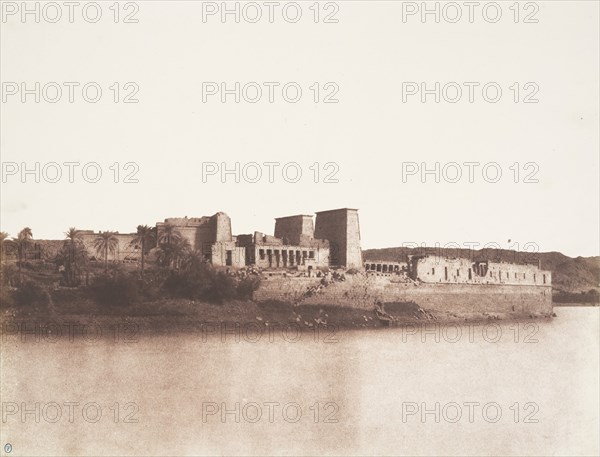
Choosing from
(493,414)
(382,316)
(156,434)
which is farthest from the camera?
(382,316)

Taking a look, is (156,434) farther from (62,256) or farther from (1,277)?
(62,256)

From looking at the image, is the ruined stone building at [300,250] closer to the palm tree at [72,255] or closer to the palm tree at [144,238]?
the palm tree at [144,238]

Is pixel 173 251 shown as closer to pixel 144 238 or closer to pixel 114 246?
pixel 144 238

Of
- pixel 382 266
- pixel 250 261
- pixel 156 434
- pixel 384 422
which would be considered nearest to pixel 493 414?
pixel 384 422

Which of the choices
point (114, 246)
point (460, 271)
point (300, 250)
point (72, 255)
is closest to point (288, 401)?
point (72, 255)

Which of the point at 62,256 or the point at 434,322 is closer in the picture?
the point at 62,256

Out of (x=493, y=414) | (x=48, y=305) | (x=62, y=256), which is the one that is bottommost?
(x=493, y=414)

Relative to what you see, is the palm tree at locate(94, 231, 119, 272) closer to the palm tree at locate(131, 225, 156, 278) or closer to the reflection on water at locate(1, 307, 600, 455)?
the palm tree at locate(131, 225, 156, 278)
